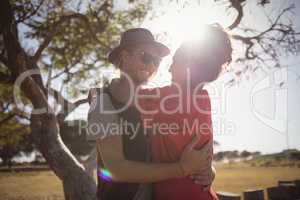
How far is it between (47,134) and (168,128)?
24.5 ft

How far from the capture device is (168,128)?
224 cm

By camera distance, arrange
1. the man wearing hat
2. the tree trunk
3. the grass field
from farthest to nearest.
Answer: the grass field, the tree trunk, the man wearing hat

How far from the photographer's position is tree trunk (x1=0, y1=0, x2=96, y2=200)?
9.10 m

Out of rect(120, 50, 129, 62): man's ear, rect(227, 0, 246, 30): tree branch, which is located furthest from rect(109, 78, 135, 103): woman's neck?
rect(227, 0, 246, 30): tree branch

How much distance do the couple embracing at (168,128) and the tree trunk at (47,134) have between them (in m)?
7.02

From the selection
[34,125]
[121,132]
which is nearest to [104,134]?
[121,132]

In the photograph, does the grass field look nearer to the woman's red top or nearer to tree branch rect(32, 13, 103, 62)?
tree branch rect(32, 13, 103, 62)

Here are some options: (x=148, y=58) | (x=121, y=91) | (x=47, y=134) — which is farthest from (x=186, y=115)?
(x=47, y=134)

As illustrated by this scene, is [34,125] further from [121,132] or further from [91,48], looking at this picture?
[121,132]

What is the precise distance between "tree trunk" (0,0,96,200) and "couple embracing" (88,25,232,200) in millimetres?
7016

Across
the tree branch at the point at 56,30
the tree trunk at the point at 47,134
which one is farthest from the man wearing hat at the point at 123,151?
the tree branch at the point at 56,30

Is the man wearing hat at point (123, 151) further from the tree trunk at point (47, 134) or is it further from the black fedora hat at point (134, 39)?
the tree trunk at point (47, 134)

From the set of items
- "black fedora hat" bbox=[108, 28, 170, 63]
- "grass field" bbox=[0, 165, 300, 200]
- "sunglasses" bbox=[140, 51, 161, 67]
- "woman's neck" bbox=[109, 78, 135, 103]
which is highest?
"black fedora hat" bbox=[108, 28, 170, 63]

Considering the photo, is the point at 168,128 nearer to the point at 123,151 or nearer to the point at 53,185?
the point at 123,151
